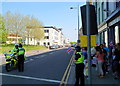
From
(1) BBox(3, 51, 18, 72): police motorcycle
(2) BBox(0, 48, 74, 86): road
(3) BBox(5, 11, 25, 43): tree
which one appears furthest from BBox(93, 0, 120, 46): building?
(3) BBox(5, 11, 25, 43): tree

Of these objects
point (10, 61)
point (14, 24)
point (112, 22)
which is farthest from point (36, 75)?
point (14, 24)

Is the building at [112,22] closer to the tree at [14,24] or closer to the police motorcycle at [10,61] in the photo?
the police motorcycle at [10,61]

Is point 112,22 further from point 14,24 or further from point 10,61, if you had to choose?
point 14,24

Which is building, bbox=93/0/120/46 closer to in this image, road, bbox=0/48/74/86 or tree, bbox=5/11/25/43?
road, bbox=0/48/74/86

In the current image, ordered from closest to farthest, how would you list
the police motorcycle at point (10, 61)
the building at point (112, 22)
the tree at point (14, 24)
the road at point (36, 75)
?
1. the road at point (36, 75)
2. the building at point (112, 22)
3. the police motorcycle at point (10, 61)
4. the tree at point (14, 24)

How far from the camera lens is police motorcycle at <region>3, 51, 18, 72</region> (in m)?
11.6

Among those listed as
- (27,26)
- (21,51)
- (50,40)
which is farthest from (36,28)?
(21,51)

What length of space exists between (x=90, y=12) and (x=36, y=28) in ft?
189

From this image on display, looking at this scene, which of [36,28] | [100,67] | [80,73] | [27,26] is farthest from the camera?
[36,28]

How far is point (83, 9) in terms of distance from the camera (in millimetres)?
4969

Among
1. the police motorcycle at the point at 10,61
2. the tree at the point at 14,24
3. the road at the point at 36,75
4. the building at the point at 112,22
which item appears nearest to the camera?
the road at the point at 36,75

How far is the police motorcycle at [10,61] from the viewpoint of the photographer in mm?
11641

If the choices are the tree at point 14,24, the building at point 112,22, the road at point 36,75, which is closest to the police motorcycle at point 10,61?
the road at point 36,75

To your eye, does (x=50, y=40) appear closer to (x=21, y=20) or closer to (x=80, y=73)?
(x=21, y=20)
